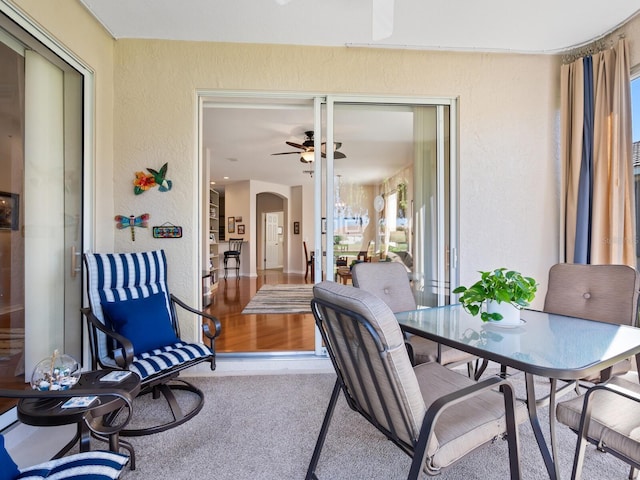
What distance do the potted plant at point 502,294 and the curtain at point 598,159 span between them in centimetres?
157

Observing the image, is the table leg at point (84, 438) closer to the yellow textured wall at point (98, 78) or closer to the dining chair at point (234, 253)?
the yellow textured wall at point (98, 78)

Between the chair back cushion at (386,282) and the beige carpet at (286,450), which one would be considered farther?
the chair back cushion at (386,282)

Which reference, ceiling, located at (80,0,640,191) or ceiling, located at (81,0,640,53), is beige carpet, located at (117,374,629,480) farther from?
ceiling, located at (81,0,640,53)

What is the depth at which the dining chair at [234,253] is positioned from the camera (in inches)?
340

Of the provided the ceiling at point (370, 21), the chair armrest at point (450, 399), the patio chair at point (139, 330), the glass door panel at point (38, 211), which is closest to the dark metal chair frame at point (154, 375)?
the patio chair at point (139, 330)

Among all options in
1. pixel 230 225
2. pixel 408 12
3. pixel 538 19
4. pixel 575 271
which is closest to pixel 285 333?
pixel 575 271

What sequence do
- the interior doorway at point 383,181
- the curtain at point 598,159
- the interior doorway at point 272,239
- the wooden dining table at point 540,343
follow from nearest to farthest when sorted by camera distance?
the wooden dining table at point 540,343, the curtain at point 598,159, the interior doorway at point 383,181, the interior doorway at point 272,239

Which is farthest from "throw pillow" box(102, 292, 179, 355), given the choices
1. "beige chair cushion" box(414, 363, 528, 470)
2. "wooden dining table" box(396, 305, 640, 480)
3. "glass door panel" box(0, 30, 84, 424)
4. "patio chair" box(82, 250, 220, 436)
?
"beige chair cushion" box(414, 363, 528, 470)

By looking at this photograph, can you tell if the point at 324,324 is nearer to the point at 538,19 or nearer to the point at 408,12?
the point at 408,12

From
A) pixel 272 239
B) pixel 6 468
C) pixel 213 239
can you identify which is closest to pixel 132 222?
pixel 6 468

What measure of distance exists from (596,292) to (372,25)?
2.41 metres

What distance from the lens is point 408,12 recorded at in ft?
7.86

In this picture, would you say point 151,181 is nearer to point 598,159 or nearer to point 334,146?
point 334,146

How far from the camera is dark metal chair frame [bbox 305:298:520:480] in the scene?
1.01 meters
